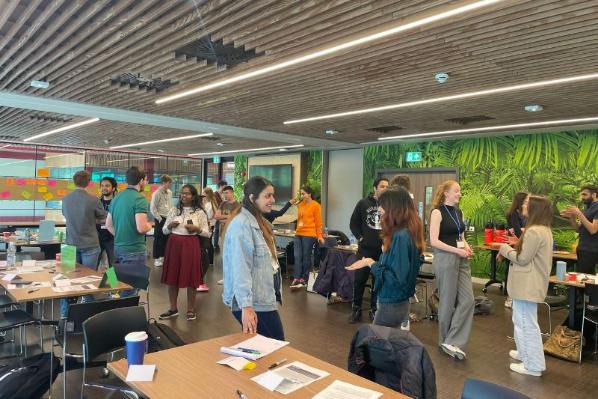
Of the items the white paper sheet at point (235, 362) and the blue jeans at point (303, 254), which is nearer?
the white paper sheet at point (235, 362)

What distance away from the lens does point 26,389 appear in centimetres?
218

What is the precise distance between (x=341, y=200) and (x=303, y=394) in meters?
10.0

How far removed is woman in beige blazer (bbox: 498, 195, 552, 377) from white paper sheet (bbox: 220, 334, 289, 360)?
2.51 meters

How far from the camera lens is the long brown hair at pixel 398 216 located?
9.65 feet

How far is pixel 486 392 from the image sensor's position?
1640mm

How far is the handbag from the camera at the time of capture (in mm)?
4340

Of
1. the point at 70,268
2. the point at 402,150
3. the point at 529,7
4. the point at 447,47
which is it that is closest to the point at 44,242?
the point at 70,268

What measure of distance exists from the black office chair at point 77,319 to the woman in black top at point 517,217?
5.27 metres

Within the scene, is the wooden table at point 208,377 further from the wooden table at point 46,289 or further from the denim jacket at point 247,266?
the wooden table at point 46,289

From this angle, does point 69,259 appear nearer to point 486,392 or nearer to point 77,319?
point 77,319

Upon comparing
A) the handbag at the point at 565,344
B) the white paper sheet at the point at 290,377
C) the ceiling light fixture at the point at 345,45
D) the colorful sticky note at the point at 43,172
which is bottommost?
the handbag at the point at 565,344

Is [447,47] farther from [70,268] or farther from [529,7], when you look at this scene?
[70,268]

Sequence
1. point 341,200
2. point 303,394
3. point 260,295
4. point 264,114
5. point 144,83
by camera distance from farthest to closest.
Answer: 1. point 341,200
2. point 264,114
3. point 144,83
4. point 260,295
5. point 303,394

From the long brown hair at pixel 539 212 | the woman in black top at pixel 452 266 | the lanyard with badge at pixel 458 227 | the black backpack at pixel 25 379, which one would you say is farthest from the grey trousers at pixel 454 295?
the black backpack at pixel 25 379
